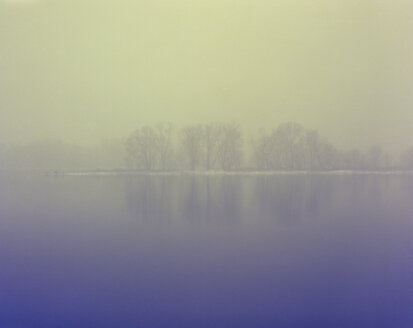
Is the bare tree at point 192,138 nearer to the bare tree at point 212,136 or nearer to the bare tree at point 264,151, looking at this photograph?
the bare tree at point 212,136

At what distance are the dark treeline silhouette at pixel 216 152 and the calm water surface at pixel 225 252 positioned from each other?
0.23 feet

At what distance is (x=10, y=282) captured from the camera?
6.69 feet

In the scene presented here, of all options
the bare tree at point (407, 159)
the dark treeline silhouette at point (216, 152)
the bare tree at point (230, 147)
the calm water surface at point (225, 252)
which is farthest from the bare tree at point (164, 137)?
the bare tree at point (407, 159)

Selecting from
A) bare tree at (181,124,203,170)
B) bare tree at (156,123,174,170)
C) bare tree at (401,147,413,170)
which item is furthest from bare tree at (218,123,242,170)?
bare tree at (401,147,413,170)

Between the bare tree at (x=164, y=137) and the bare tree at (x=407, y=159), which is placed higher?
the bare tree at (x=164, y=137)

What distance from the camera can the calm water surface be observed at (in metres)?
1.97

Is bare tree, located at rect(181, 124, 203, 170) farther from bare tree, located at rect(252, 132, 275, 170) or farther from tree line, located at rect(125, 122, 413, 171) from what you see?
bare tree, located at rect(252, 132, 275, 170)

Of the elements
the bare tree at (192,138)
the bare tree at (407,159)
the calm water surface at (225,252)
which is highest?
the bare tree at (192,138)

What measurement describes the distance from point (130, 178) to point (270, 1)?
3.82ft

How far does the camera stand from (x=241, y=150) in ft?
6.59

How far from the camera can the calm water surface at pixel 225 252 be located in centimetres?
197

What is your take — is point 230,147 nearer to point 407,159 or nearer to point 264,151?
point 264,151

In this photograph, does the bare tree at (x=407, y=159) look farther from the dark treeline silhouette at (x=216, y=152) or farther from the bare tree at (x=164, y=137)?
the bare tree at (x=164, y=137)

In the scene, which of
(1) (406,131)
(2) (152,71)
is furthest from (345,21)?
(2) (152,71)
